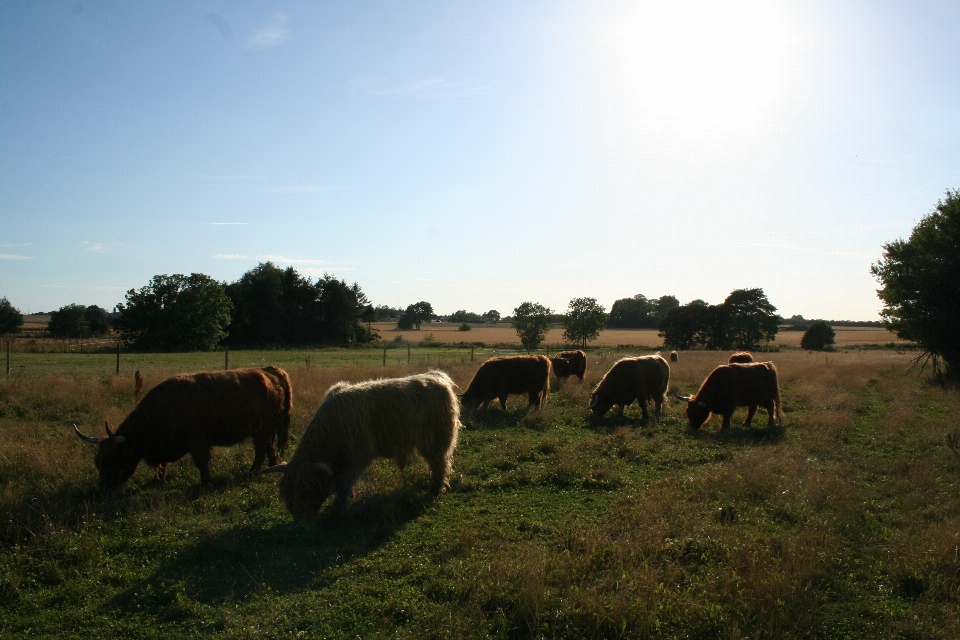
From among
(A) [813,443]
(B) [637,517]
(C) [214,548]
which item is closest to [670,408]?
(A) [813,443]

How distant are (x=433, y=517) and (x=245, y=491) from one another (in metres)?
2.84

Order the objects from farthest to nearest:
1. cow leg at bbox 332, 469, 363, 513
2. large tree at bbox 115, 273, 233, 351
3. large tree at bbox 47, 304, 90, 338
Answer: large tree at bbox 47, 304, 90, 338 → large tree at bbox 115, 273, 233, 351 → cow leg at bbox 332, 469, 363, 513

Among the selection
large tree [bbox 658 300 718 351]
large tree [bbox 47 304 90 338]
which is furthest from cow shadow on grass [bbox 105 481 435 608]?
large tree [bbox 47 304 90 338]

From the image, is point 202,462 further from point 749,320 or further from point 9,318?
point 9,318

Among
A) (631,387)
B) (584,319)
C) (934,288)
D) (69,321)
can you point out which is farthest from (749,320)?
(69,321)

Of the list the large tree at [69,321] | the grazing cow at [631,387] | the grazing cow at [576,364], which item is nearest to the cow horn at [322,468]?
the grazing cow at [631,387]

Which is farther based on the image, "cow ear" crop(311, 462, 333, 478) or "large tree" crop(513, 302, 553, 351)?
"large tree" crop(513, 302, 553, 351)

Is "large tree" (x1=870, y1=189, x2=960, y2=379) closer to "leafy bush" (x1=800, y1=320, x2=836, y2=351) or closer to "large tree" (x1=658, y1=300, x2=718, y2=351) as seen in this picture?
"large tree" (x1=658, y1=300, x2=718, y2=351)

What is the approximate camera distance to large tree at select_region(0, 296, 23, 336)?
224 feet

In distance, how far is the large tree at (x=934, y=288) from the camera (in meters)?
19.0

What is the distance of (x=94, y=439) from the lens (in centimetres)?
846

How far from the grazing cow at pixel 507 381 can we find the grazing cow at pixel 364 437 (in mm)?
7270

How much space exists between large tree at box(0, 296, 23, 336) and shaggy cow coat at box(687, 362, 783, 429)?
78496mm

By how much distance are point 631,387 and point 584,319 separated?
48.0 m
